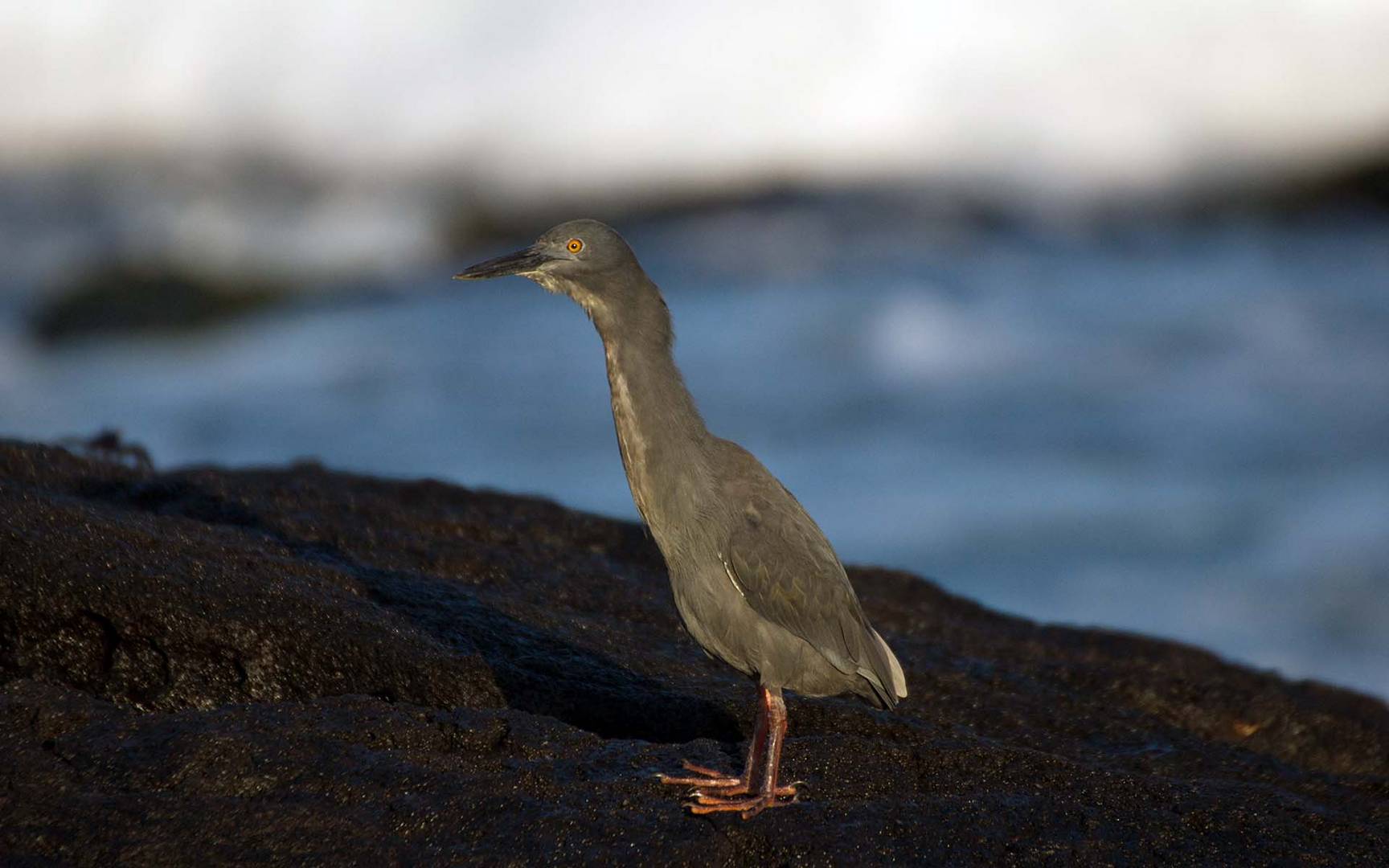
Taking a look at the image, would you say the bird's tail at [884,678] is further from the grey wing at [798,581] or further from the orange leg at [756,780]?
the orange leg at [756,780]

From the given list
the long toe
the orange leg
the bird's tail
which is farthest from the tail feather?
the long toe

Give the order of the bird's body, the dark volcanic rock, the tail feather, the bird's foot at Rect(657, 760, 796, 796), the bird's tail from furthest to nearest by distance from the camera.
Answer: the tail feather
the bird's tail
the bird's body
the bird's foot at Rect(657, 760, 796, 796)
the dark volcanic rock

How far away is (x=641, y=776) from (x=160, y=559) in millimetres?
2708

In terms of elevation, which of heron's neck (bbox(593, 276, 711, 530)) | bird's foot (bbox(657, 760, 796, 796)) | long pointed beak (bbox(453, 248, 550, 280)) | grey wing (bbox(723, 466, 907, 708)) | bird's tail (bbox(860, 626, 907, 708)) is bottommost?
bird's foot (bbox(657, 760, 796, 796))

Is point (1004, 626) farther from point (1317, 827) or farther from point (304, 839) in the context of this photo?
point (304, 839)

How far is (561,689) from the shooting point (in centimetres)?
730

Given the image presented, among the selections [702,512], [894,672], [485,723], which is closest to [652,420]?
[702,512]

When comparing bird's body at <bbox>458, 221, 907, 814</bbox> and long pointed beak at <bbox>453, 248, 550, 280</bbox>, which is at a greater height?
long pointed beak at <bbox>453, 248, 550, 280</bbox>

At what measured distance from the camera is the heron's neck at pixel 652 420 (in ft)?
21.3

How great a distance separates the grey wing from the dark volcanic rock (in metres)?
0.39

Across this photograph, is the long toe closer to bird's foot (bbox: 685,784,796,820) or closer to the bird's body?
bird's foot (bbox: 685,784,796,820)

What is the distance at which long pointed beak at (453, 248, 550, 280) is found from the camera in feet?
21.5

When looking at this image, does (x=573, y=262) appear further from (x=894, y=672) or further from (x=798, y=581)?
(x=894, y=672)

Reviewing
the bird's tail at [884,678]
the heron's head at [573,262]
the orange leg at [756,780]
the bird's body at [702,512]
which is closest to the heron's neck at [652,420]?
the bird's body at [702,512]
